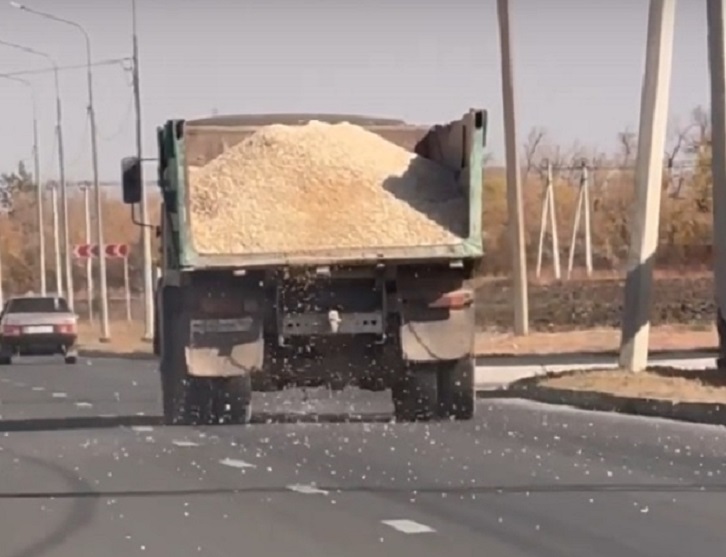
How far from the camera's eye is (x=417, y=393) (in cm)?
2186

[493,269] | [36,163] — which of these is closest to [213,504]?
[36,163]

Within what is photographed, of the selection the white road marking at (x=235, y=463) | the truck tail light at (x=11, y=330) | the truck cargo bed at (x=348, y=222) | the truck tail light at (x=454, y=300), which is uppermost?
the truck cargo bed at (x=348, y=222)

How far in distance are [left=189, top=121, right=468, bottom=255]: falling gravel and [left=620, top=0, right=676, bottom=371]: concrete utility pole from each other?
6658mm

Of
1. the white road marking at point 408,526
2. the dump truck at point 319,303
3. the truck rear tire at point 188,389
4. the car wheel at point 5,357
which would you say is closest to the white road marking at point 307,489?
the white road marking at point 408,526

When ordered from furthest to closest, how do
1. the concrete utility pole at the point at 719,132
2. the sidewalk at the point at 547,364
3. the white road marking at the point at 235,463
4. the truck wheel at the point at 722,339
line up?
the sidewalk at the point at 547,364 → the truck wheel at the point at 722,339 → the concrete utility pole at the point at 719,132 → the white road marking at the point at 235,463

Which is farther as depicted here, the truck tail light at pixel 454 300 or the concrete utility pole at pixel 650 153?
the concrete utility pole at pixel 650 153

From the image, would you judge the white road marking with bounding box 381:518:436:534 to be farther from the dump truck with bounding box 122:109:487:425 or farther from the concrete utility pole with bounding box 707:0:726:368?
the concrete utility pole with bounding box 707:0:726:368

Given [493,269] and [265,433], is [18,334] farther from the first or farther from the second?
[493,269]

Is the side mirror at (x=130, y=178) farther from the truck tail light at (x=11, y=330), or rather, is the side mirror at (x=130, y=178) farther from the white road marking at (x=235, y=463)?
the truck tail light at (x=11, y=330)

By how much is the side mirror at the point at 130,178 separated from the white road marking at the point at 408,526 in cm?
1116

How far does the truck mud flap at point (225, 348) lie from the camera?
20.4 metres

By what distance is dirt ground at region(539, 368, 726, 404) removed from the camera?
2373cm

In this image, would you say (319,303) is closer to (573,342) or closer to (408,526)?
(408,526)

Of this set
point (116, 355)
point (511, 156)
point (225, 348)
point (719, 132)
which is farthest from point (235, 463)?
point (116, 355)
